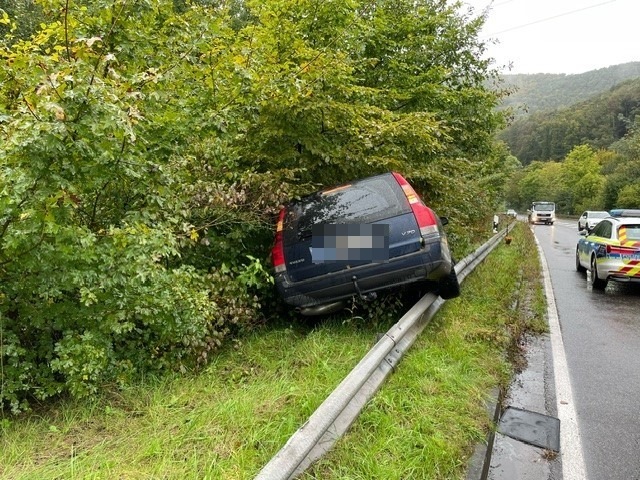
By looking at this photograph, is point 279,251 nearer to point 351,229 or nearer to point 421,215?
point 351,229

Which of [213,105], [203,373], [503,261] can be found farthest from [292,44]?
[503,261]

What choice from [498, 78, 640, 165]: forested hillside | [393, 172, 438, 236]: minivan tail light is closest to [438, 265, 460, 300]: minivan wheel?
[393, 172, 438, 236]: minivan tail light

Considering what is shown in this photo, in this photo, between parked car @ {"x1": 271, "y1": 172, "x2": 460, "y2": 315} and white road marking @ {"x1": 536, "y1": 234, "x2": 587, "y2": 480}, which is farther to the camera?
parked car @ {"x1": 271, "y1": 172, "x2": 460, "y2": 315}

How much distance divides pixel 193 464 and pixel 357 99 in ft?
18.0

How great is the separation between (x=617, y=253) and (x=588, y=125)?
105088mm

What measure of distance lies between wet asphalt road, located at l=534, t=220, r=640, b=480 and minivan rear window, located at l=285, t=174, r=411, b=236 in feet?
8.03

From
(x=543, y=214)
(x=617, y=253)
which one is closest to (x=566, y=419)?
(x=617, y=253)

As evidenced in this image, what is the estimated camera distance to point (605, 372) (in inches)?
180

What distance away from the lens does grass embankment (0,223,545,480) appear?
8.49 ft

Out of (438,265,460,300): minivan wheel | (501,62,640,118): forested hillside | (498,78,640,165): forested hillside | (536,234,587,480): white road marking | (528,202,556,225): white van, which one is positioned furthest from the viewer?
(501,62,640,118): forested hillside

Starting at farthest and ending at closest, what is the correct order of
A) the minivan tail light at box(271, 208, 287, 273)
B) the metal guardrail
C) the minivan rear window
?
1. the minivan tail light at box(271, 208, 287, 273)
2. the minivan rear window
3. the metal guardrail

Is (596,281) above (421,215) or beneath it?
beneath

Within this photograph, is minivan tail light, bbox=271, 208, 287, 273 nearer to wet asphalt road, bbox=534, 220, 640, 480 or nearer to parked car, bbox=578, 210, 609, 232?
wet asphalt road, bbox=534, 220, 640, 480

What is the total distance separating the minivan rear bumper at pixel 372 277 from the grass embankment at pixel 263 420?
19.6 inches
